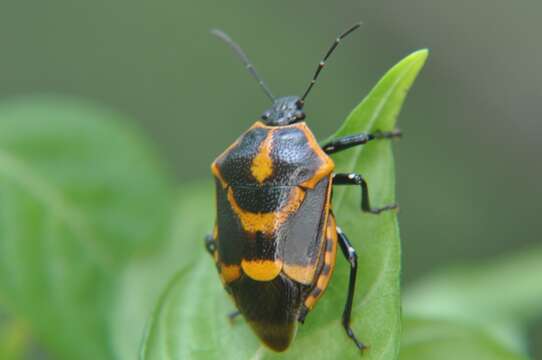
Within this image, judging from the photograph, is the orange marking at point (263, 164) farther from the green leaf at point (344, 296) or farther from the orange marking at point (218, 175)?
the green leaf at point (344, 296)

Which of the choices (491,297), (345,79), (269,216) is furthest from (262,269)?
(345,79)

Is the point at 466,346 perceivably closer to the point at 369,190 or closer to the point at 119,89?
the point at 369,190

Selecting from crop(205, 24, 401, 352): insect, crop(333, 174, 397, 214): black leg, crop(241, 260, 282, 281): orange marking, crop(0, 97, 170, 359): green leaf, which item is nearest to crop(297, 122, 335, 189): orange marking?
crop(205, 24, 401, 352): insect

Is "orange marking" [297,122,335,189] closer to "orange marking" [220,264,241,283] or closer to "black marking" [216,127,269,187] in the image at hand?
"black marking" [216,127,269,187]

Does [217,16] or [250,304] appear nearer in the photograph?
[250,304]

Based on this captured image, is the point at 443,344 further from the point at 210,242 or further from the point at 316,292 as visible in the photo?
the point at 210,242

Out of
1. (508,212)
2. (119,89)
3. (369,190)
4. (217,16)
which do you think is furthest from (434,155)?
(369,190)
